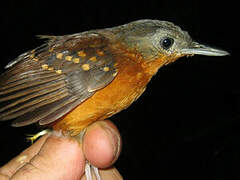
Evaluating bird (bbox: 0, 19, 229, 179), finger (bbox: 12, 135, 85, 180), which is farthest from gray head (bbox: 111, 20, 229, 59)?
finger (bbox: 12, 135, 85, 180)

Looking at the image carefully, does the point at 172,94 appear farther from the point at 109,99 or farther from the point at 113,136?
the point at 109,99

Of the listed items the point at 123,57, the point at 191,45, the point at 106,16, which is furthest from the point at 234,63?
the point at 123,57

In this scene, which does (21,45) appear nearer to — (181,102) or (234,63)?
(181,102)

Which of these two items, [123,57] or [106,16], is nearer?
[123,57]

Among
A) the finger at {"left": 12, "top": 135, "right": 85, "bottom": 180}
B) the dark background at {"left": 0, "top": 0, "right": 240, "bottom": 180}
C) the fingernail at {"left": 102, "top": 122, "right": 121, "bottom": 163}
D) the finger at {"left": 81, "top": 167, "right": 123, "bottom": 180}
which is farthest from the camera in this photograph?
the dark background at {"left": 0, "top": 0, "right": 240, "bottom": 180}

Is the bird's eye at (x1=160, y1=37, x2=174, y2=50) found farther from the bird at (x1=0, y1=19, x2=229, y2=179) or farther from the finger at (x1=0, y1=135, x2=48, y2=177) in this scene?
the finger at (x1=0, y1=135, x2=48, y2=177)

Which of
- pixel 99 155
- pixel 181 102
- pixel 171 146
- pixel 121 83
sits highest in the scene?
pixel 121 83

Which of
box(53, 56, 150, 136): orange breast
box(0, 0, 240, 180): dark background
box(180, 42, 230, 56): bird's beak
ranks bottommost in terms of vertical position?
box(0, 0, 240, 180): dark background

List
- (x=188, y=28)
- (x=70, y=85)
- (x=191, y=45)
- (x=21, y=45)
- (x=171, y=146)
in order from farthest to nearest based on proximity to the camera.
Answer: (x=188, y=28), (x=21, y=45), (x=171, y=146), (x=191, y=45), (x=70, y=85)

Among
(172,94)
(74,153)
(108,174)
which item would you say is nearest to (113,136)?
(74,153)
